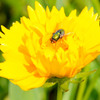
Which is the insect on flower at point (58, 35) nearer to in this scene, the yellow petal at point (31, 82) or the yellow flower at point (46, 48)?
the yellow flower at point (46, 48)

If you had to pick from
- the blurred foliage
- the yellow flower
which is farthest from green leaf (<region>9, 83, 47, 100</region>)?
the yellow flower

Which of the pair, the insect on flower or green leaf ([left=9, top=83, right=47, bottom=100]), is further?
green leaf ([left=9, top=83, right=47, bottom=100])

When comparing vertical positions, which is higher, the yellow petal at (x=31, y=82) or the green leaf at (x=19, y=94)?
→ the green leaf at (x=19, y=94)

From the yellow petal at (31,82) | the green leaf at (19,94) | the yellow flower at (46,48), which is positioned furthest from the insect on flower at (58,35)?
the green leaf at (19,94)

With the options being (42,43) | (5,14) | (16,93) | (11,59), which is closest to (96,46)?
(42,43)

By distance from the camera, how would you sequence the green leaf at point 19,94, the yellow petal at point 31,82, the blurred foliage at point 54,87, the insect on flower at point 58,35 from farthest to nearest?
the green leaf at point 19,94 → the blurred foliage at point 54,87 → the insect on flower at point 58,35 → the yellow petal at point 31,82

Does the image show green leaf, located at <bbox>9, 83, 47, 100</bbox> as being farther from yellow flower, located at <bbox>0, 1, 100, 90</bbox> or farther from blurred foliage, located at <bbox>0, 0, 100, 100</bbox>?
yellow flower, located at <bbox>0, 1, 100, 90</bbox>
